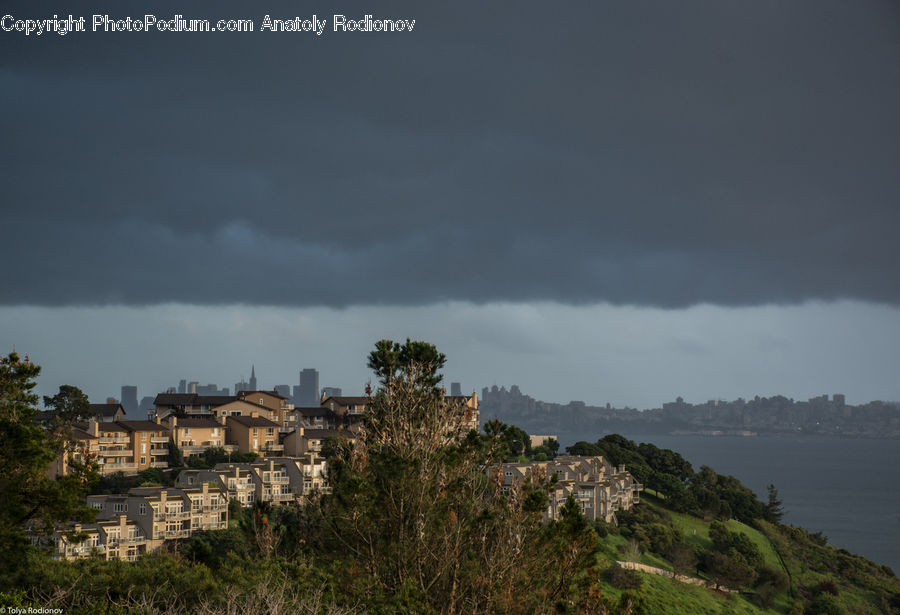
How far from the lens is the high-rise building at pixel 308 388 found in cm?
18938

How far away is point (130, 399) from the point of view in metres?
176

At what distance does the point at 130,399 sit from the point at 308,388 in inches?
1586

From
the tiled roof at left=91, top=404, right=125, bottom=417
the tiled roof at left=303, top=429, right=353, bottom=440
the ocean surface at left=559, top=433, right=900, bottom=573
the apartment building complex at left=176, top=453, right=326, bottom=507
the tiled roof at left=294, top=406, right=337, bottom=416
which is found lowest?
the ocean surface at left=559, top=433, right=900, bottom=573

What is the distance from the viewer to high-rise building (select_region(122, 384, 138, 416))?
570 feet

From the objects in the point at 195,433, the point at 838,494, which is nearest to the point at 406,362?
the point at 195,433

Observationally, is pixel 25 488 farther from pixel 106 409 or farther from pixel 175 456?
pixel 106 409

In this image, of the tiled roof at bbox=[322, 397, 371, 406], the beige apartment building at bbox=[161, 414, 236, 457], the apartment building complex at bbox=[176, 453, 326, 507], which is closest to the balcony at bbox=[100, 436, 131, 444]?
the beige apartment building at bbox=[161, 414, 236, 457]

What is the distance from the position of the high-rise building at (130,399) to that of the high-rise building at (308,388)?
3521 centimetres

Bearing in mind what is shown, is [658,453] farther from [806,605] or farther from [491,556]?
[491,556]

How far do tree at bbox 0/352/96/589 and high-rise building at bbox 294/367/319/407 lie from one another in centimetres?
17330

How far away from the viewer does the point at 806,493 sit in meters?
128

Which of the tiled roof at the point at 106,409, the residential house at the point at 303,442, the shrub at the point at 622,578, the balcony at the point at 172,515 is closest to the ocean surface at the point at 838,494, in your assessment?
the shrub at the point at 622,578

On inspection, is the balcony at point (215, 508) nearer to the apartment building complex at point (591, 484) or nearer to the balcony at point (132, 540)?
the balcony at point (132, 540)

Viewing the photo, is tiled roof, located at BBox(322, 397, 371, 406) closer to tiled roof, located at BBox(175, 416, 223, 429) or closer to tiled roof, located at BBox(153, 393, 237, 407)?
tiled roof, located at BBox(153, 393, 237, 407)
